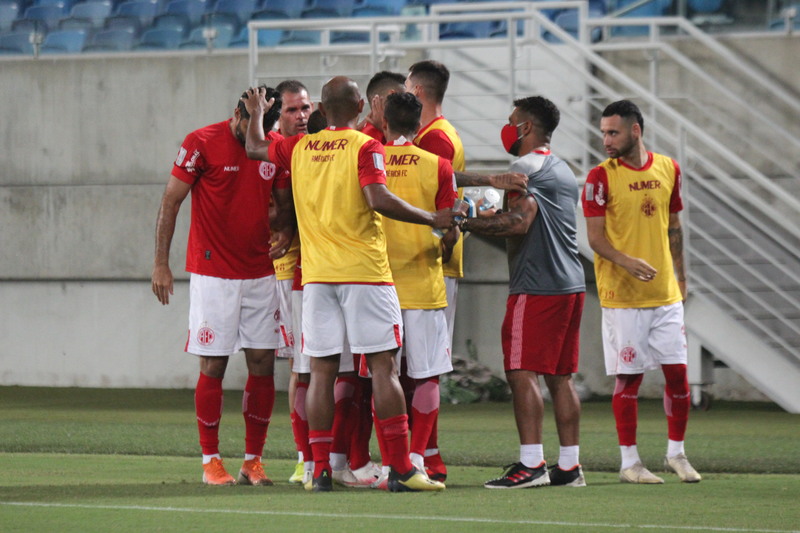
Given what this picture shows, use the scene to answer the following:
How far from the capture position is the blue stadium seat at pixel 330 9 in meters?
15.7

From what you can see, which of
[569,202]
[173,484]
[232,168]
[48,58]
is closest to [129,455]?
[173,484]

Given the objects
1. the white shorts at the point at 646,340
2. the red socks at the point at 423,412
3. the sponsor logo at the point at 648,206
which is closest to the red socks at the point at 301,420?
the red socks at the point at 423,412

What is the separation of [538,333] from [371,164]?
1.29 meters

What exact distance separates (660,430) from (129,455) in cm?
386

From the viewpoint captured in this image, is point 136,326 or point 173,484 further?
point 136,326

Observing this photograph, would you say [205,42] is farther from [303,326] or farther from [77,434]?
[303,326]

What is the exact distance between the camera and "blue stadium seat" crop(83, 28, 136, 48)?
15320 mm

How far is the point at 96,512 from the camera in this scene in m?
5.90

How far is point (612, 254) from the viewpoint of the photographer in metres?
7.34

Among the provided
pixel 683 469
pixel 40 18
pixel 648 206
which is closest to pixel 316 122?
pixel 648 206

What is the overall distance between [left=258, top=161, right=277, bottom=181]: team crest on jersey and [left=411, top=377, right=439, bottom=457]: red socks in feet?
4.29

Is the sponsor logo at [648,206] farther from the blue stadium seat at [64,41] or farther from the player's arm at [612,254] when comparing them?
the blue stadium seat at [64,41]

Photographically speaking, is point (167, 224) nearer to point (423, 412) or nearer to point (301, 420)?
point (301, 420)

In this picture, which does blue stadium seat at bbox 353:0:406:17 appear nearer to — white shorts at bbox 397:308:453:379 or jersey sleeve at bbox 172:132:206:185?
jersey sleeve at bbox 172:132:206:185
